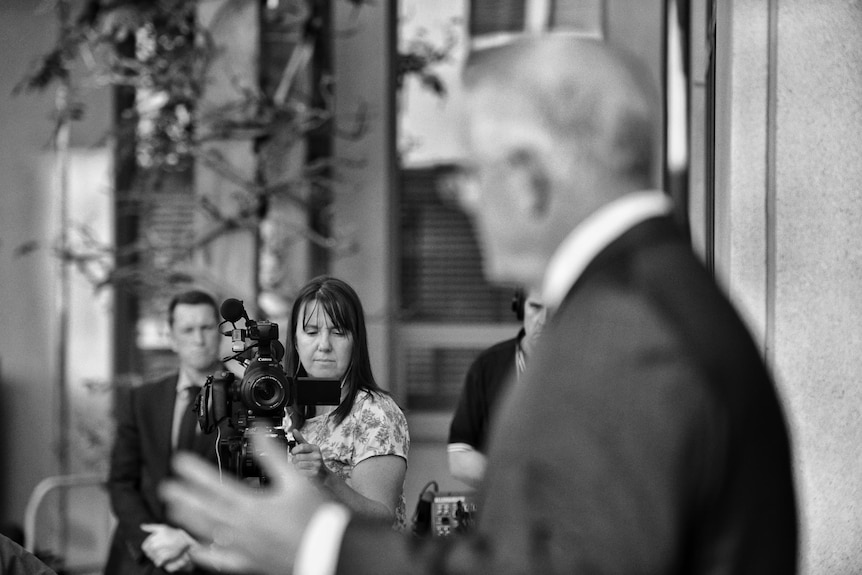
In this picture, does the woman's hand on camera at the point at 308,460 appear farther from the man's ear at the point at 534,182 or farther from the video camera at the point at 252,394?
the man's ear at the point at 534,182

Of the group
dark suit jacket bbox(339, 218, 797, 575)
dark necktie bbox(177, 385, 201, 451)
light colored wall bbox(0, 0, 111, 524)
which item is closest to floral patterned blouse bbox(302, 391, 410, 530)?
dark necktie bbox(177, 385, 201, 451)

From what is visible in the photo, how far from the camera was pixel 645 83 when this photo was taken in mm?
1457

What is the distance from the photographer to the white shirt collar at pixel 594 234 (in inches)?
54.9

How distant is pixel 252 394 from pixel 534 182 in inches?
65.1

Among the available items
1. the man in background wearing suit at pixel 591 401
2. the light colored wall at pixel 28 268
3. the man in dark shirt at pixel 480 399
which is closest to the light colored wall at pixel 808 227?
the man in dark shirt at pixel 480 399

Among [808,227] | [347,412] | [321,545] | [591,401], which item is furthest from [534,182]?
[808,227]

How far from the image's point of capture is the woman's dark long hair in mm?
3365

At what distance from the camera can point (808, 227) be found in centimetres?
340

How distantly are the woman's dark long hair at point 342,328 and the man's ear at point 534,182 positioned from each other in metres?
1.97

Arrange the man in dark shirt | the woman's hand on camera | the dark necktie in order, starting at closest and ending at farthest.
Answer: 1. the woman's hand on camera
2. the man in dark shirt
3. the dark necktie

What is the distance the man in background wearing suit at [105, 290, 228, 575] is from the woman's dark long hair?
111 cm

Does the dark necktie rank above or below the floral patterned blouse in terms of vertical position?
below

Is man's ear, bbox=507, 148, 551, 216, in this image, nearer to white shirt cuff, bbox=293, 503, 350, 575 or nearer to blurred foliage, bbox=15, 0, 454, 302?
white shirt cuff, bbox=293, 503, 350, 575

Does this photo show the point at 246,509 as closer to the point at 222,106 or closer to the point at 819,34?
the point at 819,34
